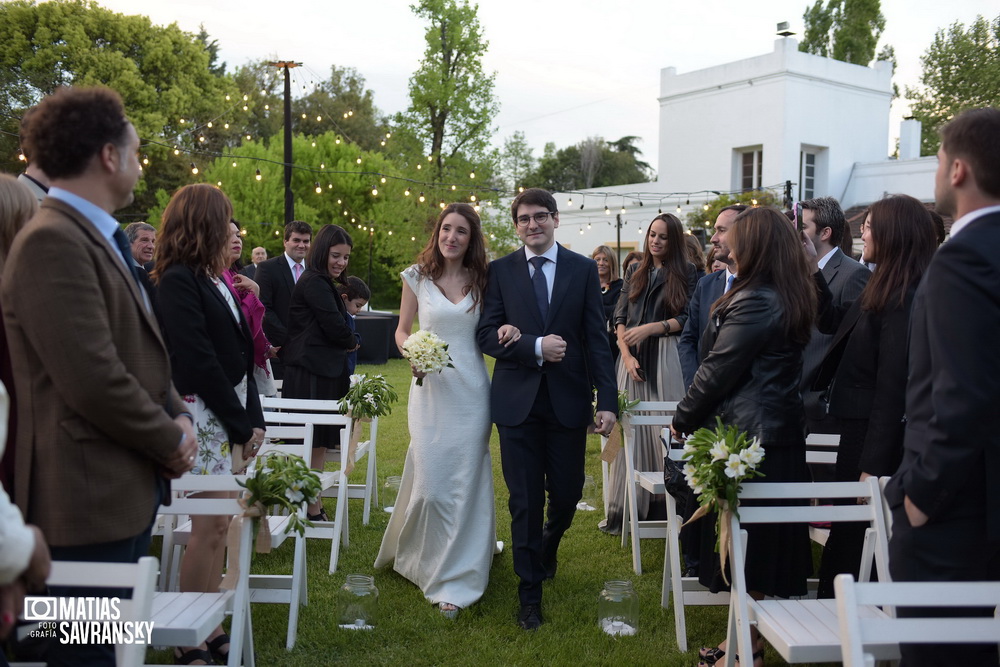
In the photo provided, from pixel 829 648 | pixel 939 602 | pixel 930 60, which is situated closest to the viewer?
pixel 939 602

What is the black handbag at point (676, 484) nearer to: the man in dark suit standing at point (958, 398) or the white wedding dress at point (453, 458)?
the white wedding dress at point (453, 458)

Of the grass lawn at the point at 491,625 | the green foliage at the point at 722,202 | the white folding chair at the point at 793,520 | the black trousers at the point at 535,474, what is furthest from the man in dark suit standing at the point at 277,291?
the green foliage at the point at 722,202

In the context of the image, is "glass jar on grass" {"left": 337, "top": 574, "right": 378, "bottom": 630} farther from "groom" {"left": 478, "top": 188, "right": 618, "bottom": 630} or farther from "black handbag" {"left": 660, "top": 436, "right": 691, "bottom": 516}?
"black handbag" {"left": 660, "top": 436, "right": 691, "bottom": 516}

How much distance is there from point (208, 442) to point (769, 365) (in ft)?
8.84

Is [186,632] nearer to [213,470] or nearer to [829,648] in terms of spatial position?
[213,470]

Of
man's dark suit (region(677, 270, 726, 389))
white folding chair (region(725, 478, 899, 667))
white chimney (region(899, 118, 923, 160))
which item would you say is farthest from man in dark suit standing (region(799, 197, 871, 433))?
white chimney (region(899, 118, 923, 160))

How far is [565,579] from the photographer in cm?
539

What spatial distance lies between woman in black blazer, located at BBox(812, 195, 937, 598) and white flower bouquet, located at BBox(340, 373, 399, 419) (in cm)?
294

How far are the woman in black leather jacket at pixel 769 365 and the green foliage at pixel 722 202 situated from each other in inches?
895

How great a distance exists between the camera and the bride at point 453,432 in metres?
4.99

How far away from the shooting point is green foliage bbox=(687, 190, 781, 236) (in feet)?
87.1

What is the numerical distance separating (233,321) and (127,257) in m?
1.19

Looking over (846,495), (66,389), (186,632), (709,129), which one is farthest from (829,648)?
(709,129)

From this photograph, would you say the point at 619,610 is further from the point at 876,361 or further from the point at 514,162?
the point at 514,162
